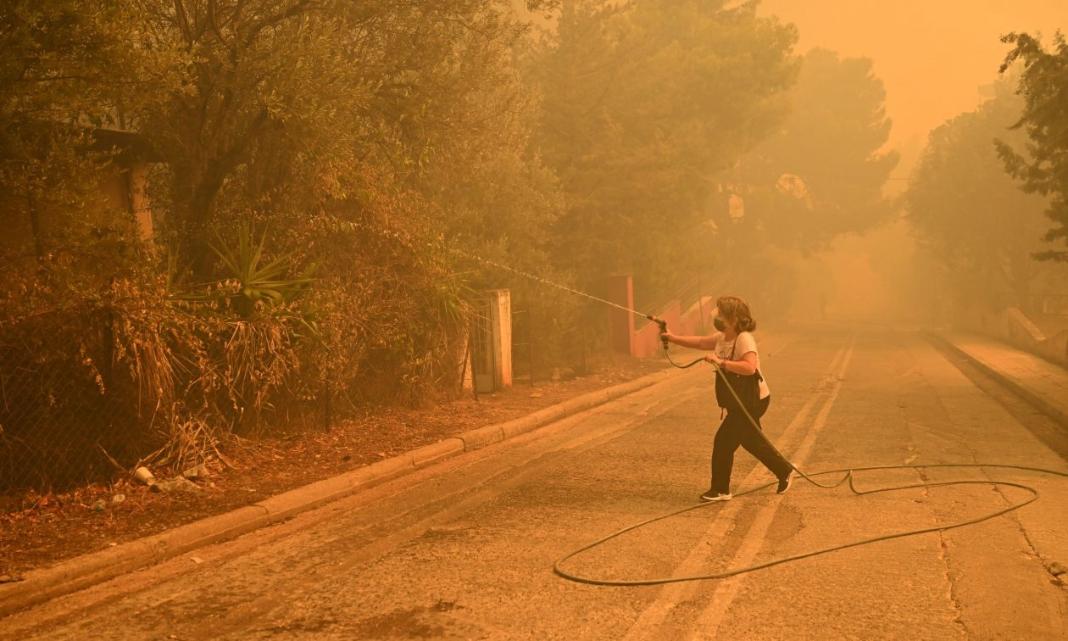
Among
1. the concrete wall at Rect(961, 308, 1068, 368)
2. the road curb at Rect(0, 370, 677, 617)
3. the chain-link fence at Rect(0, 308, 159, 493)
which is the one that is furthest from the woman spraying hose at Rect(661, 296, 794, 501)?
the concrete wall at Rect(961, 308, 1068, 368)

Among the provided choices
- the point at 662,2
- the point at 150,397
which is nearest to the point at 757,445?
the point at 150,397

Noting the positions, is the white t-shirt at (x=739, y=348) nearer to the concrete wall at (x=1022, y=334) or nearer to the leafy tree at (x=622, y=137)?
the leafy tree at (x=622, y=137)

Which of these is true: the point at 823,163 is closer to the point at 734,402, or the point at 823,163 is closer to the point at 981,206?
the point at 981,206

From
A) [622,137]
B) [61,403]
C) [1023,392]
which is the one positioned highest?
[622,137]

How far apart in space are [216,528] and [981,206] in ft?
115

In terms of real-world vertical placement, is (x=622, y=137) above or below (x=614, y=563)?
above

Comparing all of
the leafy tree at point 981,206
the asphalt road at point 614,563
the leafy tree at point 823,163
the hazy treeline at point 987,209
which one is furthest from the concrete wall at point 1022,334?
the leafy tree at point 823,163

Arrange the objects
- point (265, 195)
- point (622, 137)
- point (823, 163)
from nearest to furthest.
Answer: point (265, 195), point (622, 137), point (823, 163)

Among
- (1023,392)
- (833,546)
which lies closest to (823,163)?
(1023,392)

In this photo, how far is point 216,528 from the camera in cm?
642

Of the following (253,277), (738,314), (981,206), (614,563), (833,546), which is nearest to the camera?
(614,563)

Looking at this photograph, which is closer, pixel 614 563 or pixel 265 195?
pixel 614 563

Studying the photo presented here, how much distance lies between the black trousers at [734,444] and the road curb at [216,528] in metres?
3.17

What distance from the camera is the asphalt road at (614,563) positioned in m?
4.65
